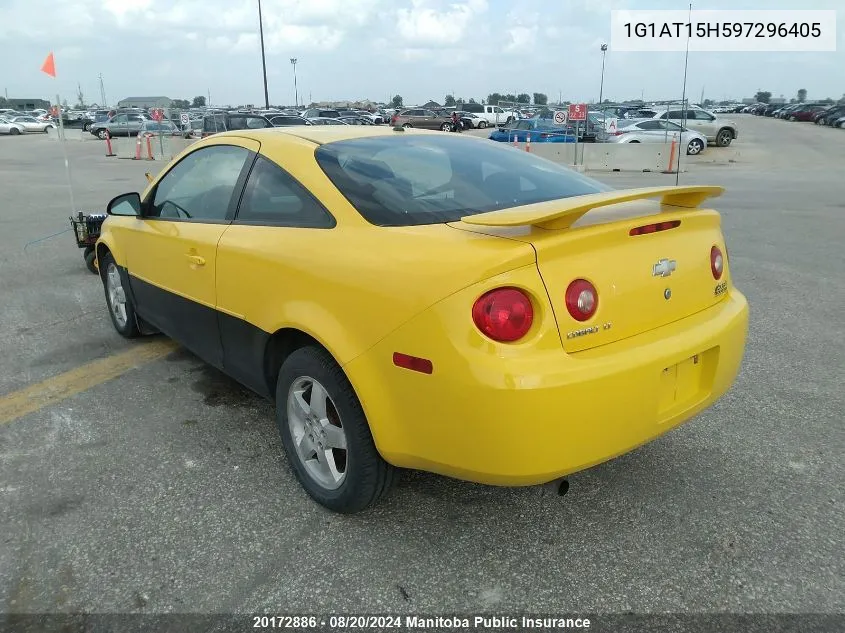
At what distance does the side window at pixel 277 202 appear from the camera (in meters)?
2.71

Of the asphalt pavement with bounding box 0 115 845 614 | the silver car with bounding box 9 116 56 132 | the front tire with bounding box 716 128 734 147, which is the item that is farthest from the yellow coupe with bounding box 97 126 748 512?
the silver car with bounding box 9 116 56 132

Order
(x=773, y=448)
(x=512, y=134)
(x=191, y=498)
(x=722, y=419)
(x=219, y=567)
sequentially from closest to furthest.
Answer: (x=219, y=567) → (x=191, y=498) → (x=773, y=448) → (x=722, y=419) → (x=512, y=134)

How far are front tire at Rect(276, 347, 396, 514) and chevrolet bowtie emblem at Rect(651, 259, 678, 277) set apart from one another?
1218 mm

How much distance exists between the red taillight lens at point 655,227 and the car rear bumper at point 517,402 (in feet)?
1.24

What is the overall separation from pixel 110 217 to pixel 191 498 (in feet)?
8.81

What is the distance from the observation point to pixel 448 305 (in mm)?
2078

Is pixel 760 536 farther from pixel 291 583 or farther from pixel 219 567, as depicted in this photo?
pixel 219 567

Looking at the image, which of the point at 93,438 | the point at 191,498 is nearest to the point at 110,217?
the point at 93,438

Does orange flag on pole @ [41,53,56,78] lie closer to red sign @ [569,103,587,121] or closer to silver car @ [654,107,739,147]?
red sign @ [569,103,587,121]

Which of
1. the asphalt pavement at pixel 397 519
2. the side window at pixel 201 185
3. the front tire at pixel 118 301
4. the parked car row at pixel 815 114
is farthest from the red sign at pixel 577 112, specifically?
the parked car row at pixel 815 114

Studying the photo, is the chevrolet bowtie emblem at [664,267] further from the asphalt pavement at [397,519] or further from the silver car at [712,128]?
the silver car at [712,128]

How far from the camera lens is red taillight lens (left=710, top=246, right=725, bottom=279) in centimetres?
270

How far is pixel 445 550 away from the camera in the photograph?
247cm

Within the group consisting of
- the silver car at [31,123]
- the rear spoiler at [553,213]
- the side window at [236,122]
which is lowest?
the rear spoiler at [553,213]
